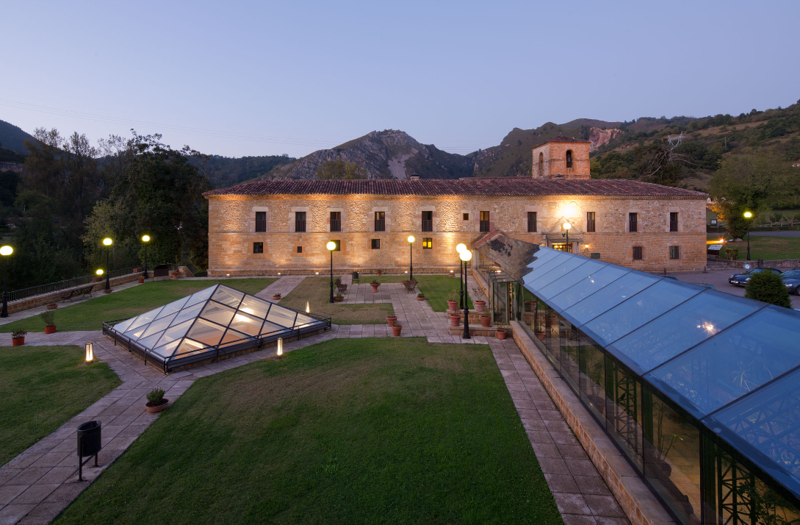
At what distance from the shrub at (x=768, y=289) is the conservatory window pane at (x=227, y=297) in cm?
1663

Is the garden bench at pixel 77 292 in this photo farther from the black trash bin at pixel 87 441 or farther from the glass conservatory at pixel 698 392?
the glass conservatory at pixel 698 392

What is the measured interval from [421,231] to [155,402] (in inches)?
915

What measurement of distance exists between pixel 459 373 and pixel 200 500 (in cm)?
565

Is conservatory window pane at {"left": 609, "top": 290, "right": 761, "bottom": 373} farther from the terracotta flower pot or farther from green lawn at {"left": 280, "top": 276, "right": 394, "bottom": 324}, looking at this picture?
green lawn at {"left": 280, "top": 276, "right": 394, "bottom": 324}

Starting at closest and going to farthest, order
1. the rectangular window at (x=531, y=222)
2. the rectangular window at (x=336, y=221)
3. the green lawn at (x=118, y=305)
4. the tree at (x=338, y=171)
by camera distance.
Result: the green lawn at (x=118, y=305), the rectangular window at (x=336, y=221), the rectangular window at (x=531, y=222), the tree at (x=338, y=171)

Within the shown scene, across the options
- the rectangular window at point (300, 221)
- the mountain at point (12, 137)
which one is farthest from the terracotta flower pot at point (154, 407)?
the mountain at point (12, 137)

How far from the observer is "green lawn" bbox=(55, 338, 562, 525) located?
4.40 metres

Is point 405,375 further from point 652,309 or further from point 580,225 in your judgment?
point 580,225

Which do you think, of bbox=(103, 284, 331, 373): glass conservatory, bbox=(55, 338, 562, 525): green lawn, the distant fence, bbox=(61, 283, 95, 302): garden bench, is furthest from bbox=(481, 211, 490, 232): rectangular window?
the distant fence

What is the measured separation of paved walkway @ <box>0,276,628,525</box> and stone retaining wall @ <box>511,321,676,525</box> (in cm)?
14

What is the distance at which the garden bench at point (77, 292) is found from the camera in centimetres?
1736

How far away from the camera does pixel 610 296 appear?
6.50m

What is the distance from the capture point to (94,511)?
443cm

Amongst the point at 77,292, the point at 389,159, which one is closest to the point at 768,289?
the point at 77,292
